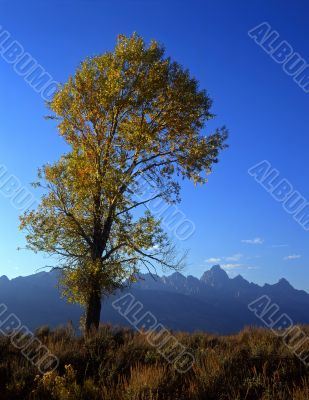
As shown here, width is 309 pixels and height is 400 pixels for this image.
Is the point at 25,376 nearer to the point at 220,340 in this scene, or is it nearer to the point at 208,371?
the point at 208,371

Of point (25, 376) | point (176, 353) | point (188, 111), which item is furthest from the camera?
point (188, 111)

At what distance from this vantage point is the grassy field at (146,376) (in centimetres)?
857

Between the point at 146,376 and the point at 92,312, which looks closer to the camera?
the point at 146,376

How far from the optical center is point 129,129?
19.4 m

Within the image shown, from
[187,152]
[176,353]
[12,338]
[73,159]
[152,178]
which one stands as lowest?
[12,338]

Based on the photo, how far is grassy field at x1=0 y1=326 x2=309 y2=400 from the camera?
8.57m

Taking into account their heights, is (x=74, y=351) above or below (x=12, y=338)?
above

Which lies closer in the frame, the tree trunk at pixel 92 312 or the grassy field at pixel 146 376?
the grassy field at pixel 146 376

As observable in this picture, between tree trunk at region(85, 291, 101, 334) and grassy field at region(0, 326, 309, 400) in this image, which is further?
tree trunk at region(85, 291, 101, 334)

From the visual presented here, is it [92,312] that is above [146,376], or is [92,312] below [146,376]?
below

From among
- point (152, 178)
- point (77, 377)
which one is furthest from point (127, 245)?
point (77, 377)

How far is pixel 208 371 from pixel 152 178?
1117 cm

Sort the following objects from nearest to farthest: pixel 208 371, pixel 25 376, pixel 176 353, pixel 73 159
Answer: pixel 208 371, pixel 25 376, pixel 176 353, pixel 73 159

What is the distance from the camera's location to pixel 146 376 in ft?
29.0
